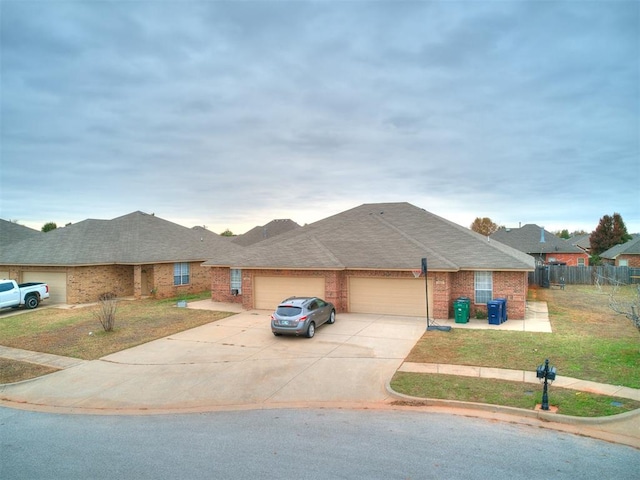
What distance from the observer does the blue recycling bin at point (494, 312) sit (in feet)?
62.0

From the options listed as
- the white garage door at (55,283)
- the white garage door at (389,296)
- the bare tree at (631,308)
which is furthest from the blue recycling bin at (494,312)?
the white garage door at (55,283)

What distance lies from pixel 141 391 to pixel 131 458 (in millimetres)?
4401

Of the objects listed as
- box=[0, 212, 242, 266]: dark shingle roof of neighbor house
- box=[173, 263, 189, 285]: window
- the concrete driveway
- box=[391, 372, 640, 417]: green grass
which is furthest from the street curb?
box=[173, 263, 189, 285]: window

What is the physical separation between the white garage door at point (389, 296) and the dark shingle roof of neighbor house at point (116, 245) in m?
15.2

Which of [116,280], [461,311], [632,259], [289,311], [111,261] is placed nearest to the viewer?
[289,311]

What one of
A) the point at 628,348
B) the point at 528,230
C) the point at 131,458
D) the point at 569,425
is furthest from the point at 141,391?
the point at 528,230

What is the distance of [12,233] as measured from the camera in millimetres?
39938

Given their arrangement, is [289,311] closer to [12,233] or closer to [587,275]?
[587,275]

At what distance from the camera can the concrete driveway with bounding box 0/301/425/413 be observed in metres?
10.7

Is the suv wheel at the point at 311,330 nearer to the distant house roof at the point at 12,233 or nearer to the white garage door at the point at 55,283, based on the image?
the white garage door at the point at 55,283

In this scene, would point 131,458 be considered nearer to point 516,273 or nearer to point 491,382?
point 491,382

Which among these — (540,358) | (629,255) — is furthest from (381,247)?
(629,255)

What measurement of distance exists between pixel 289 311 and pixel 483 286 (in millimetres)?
10007

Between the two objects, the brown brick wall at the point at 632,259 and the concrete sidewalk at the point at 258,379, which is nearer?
the concrete sidewalk at the point at 258,379
